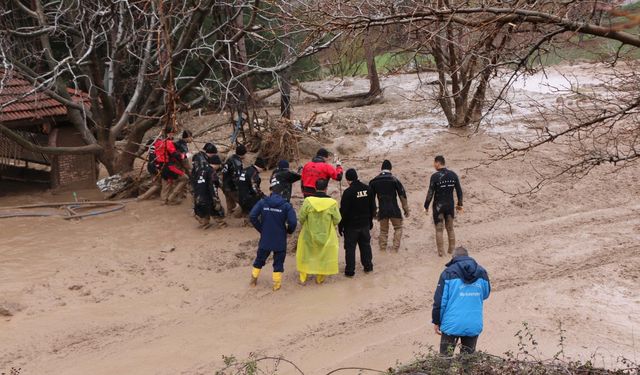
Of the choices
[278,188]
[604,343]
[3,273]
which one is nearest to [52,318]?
[3,273]

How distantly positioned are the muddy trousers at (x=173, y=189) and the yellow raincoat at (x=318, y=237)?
12.2 ft

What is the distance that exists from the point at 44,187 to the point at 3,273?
5.58m

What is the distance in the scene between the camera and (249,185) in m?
10.8

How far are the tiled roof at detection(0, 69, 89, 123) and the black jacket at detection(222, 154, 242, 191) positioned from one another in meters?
3.93

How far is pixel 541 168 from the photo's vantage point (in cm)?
1395

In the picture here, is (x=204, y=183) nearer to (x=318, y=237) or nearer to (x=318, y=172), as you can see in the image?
(x=318, y=172)

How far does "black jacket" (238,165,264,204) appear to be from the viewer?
10742mm

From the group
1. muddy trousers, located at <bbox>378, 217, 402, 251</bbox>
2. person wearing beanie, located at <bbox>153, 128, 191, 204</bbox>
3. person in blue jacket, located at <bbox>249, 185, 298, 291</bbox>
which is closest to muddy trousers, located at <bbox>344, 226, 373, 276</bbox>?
muddy trousers, located at <bbox>378, 217, 402, 251</bbox>

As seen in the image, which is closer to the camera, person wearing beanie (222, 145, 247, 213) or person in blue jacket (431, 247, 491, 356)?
person in blue jacket (431, 247, 491, 356)

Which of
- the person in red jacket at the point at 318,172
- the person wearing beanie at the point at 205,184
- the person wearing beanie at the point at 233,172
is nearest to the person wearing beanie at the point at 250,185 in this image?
the person wearing beanie at the point at 233,172

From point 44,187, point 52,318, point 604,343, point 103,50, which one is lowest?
point 604,343

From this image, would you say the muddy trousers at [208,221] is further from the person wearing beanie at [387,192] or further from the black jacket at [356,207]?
the person wearing beanie at [387,192]

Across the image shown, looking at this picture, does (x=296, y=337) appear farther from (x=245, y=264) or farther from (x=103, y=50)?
(x=103, y=50)

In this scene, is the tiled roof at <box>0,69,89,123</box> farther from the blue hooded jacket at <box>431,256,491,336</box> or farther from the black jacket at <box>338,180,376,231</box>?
the blue hooded jacket at <box>431,256,491,336</box>
